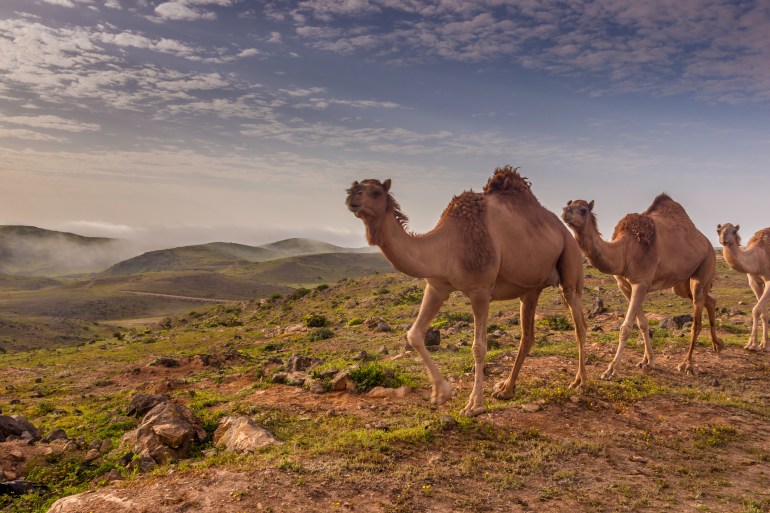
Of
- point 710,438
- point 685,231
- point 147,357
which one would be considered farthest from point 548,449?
point 147,357

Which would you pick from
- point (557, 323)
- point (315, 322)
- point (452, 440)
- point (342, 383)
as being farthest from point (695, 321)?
point (315, 322)

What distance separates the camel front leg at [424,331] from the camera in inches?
337

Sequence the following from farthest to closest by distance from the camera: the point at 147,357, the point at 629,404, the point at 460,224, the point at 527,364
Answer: the point at 147,357 < the point at 527,364 < the point at 629,404 < the point at 460,224

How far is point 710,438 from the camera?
8.00m

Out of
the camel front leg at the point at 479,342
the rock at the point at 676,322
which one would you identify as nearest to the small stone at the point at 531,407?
the camel front leg at the point at 479,342

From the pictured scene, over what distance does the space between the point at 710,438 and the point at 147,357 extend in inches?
1002

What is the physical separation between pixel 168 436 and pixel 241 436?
1.26 metres

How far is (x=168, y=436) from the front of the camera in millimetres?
8438

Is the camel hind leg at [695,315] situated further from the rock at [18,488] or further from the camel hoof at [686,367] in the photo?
the rock at [18,488]

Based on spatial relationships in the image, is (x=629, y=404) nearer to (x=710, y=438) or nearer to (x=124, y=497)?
(x=710, y=438)

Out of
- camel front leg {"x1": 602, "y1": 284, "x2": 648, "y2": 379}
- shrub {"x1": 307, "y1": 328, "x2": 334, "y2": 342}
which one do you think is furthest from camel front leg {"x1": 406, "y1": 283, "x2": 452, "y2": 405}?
shrub {"x1": 307, "y1": 328, "x2": 334, "y2": 342}

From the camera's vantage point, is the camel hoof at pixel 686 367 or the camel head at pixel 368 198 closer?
the camel head at pixel 368 198

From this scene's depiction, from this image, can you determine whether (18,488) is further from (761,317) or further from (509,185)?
(761,317)

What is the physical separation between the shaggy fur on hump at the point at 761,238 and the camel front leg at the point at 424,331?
1368cm
